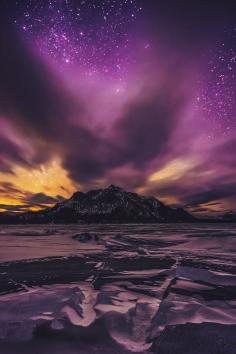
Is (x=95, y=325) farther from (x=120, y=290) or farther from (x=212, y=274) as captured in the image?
(x=212, y=274)

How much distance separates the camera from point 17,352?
3176 millimetres

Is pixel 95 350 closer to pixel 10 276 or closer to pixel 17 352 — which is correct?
pixel 17 352

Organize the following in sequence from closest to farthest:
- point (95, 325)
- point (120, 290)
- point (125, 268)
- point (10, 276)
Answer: point (95, 325), point (120, 290), point (10, 276), point (125, 268)

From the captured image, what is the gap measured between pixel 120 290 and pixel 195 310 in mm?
1959

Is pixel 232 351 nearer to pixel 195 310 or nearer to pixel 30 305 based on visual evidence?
pixel 195 310

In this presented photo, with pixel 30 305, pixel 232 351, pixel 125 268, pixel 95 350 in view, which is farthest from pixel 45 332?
pixel 125 268

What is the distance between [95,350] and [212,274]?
5.68 metres

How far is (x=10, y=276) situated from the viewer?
7.68 meters

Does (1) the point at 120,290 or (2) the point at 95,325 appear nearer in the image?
(2) the point at 95,325

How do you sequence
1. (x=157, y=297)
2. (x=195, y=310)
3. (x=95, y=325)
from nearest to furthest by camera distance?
(x=95, y=325), (x=195, y=310), (x=157, y=297)

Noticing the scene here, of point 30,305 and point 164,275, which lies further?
point 164,275

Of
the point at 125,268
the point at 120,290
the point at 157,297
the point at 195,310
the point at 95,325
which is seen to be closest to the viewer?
the point at 95,325

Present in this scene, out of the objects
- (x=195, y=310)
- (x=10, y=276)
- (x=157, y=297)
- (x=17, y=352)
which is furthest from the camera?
(x=10, y=276)

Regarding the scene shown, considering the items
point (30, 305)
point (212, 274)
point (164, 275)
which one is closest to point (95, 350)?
point (30, 305)
